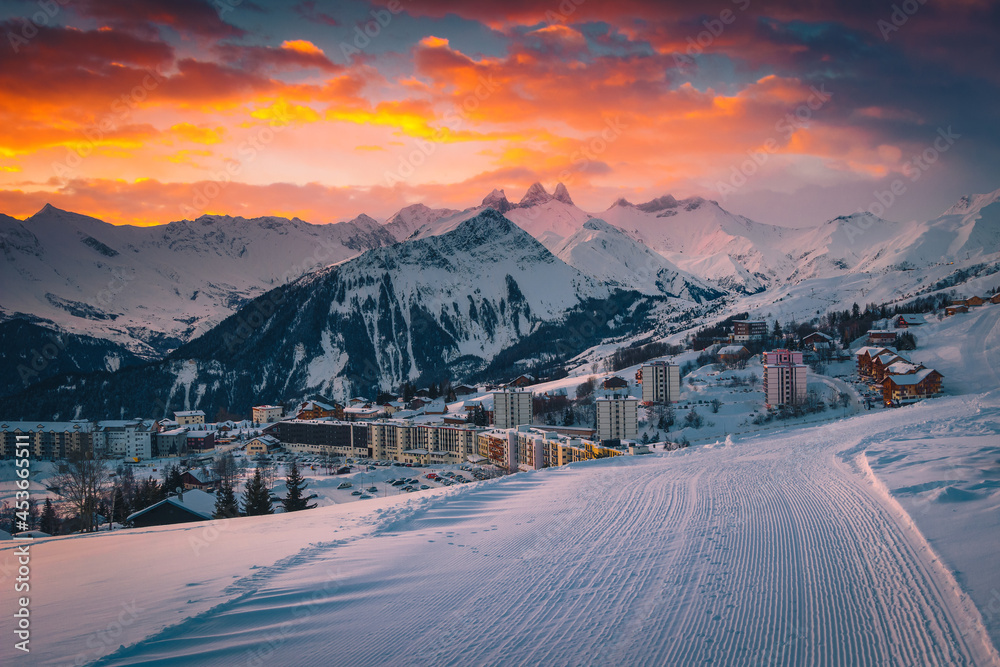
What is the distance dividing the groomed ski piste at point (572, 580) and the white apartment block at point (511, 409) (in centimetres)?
3964

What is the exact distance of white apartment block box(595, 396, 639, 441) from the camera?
45.2 meters

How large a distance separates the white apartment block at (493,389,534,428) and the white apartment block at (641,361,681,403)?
1131cm

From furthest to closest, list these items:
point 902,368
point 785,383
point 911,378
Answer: point 785,383, point 902,368, point 911,378

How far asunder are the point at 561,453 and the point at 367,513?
22190 millimetres

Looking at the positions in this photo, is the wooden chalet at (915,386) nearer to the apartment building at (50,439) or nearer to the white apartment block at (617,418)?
the white apartment block at (617,418)

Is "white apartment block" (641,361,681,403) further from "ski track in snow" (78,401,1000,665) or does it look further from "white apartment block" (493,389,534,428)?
"ski track in snow" (78,401,1000,665)

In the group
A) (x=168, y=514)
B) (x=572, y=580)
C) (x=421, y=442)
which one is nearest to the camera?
(x=572, y=580)

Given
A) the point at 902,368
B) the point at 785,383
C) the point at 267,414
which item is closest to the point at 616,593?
the point at 785,383

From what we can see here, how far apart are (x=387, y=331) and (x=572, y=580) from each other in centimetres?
14336

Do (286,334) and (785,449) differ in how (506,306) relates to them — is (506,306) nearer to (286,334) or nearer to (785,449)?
(286,334)

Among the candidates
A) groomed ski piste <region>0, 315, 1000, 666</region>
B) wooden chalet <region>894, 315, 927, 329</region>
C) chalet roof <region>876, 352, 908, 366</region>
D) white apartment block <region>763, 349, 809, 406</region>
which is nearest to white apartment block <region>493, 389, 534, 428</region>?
white apartment block <region>763, 349, 809, 406</region>

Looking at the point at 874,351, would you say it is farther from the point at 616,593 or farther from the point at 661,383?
the point at 616,593

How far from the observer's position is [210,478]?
44.7 metres

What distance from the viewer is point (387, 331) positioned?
494 ft
